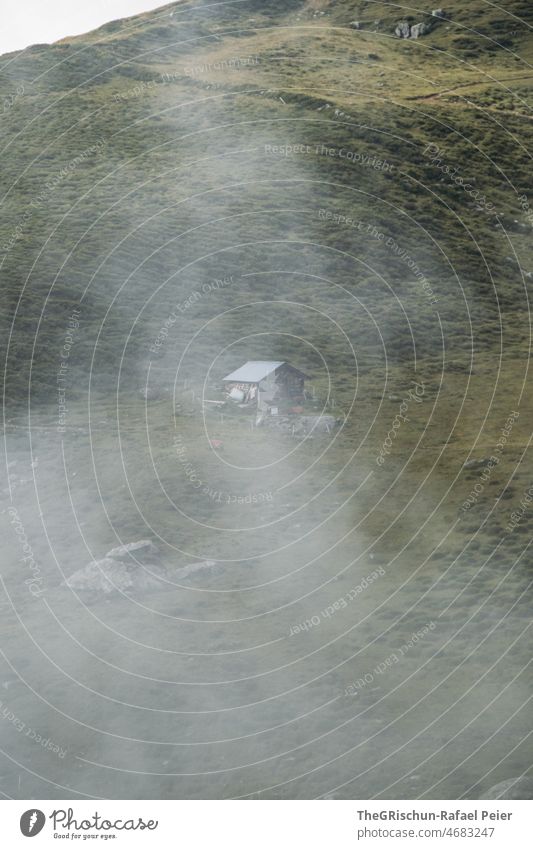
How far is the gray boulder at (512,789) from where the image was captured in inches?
936

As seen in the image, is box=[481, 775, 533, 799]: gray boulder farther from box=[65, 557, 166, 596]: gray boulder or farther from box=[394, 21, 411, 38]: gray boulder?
box=[394, 21, 411, 38]: gray boulder

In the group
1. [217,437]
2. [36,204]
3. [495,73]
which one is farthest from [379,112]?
[217,437]

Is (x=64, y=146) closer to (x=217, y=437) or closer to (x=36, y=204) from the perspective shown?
(x=36, y=204)

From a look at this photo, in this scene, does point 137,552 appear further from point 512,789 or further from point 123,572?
point 512,789

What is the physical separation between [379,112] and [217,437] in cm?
6354

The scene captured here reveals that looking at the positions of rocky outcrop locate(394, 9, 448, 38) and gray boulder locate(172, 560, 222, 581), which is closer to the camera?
gray boulder locate(172, 560, 222, 581)

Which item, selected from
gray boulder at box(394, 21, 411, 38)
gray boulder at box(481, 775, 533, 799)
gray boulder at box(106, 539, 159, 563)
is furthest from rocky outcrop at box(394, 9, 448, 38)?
gray boulder at box(481, 775, 533, 799)

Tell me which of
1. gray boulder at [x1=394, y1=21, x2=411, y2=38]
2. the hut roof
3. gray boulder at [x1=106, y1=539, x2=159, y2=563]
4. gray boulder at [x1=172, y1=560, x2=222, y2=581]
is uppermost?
gray boulder at [x1=394, y1=21, x2=411, y2=38]

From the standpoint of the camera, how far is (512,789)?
2405 centimetres

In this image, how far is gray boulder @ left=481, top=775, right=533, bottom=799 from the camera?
2377 cm

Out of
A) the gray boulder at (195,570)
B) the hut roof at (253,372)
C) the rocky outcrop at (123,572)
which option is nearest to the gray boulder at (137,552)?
the rocky outcrop at (123,572)
